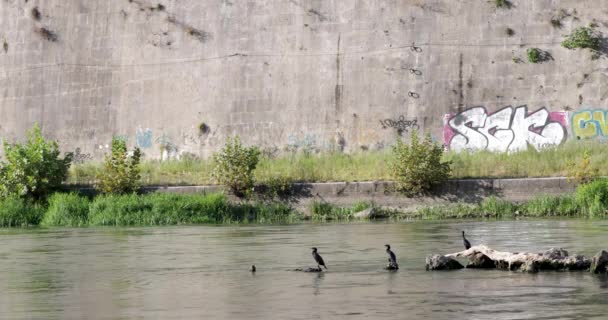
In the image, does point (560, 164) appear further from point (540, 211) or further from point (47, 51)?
point (47, 51)

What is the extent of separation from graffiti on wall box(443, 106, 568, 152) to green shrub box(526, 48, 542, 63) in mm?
1301

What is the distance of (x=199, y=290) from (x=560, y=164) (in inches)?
664

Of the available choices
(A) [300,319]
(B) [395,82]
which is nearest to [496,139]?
(B) [395,82]

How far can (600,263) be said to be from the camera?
12977mm

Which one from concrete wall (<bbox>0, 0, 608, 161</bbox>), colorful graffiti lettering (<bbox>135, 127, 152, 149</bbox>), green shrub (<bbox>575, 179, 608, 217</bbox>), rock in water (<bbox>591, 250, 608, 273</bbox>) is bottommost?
rock in water (<bbox>591, 250, 608, 273</bbox>)

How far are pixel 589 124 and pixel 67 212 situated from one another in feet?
45.1

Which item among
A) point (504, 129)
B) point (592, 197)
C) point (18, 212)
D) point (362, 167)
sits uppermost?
point (504, 129)

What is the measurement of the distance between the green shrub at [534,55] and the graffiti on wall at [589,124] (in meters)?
1.78

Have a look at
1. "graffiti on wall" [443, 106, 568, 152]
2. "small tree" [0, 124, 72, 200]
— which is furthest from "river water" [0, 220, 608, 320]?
"graffiti on wall" [443, 106, 568, 152]

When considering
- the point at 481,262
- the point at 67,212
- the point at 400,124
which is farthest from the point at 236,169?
the point at 481,262

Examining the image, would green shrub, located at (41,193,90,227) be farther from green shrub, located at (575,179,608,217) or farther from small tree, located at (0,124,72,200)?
green shrub, located at (575,179,608,217)

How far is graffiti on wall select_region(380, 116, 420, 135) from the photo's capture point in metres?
32.7

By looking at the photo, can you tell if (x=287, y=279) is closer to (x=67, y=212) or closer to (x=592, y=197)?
(x=592, y=197)

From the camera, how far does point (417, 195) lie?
27438 millimetres
